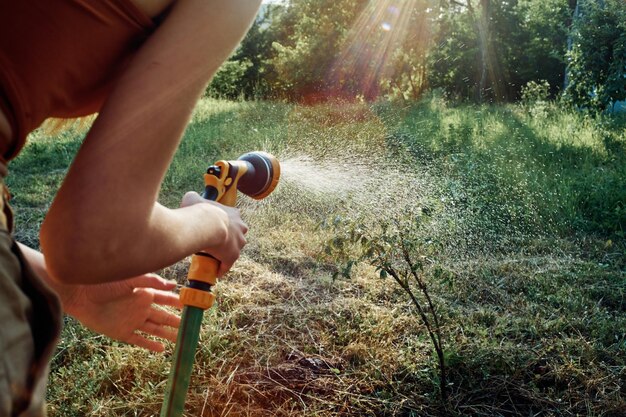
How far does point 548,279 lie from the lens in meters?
3.18

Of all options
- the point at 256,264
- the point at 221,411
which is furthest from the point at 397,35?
the point at 221,411

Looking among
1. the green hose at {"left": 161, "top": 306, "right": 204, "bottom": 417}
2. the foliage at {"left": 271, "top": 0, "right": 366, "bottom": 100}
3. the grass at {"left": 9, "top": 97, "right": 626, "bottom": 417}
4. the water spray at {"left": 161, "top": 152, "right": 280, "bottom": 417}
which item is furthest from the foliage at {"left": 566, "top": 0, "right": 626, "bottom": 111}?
the foliage at {"left": 271, "top": 0, "right": 366, "bottom": 100}

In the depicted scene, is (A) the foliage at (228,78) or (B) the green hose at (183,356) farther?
(A) the foliage at (228,78)

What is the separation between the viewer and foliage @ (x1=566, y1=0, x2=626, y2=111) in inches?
251

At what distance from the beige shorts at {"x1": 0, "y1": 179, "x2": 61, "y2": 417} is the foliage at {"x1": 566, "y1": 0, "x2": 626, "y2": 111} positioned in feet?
22.0

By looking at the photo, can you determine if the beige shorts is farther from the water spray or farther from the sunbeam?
the sunbeam

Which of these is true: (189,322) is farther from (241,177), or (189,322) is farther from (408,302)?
(408,302)

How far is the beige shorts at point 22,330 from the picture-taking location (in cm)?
78

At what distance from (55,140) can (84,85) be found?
6671 millimetres

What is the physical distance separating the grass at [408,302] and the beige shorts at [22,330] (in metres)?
1.42

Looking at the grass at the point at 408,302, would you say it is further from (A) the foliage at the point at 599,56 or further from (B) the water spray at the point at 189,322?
(A) the foliage at the point at 599,56

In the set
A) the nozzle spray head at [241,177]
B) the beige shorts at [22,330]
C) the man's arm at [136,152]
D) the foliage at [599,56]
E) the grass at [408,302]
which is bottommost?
the grass at [408,302]

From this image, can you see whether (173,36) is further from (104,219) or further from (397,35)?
(397,35)

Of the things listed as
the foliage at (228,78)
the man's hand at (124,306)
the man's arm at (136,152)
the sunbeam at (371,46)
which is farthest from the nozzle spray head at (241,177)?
the foliage at (228,78)
